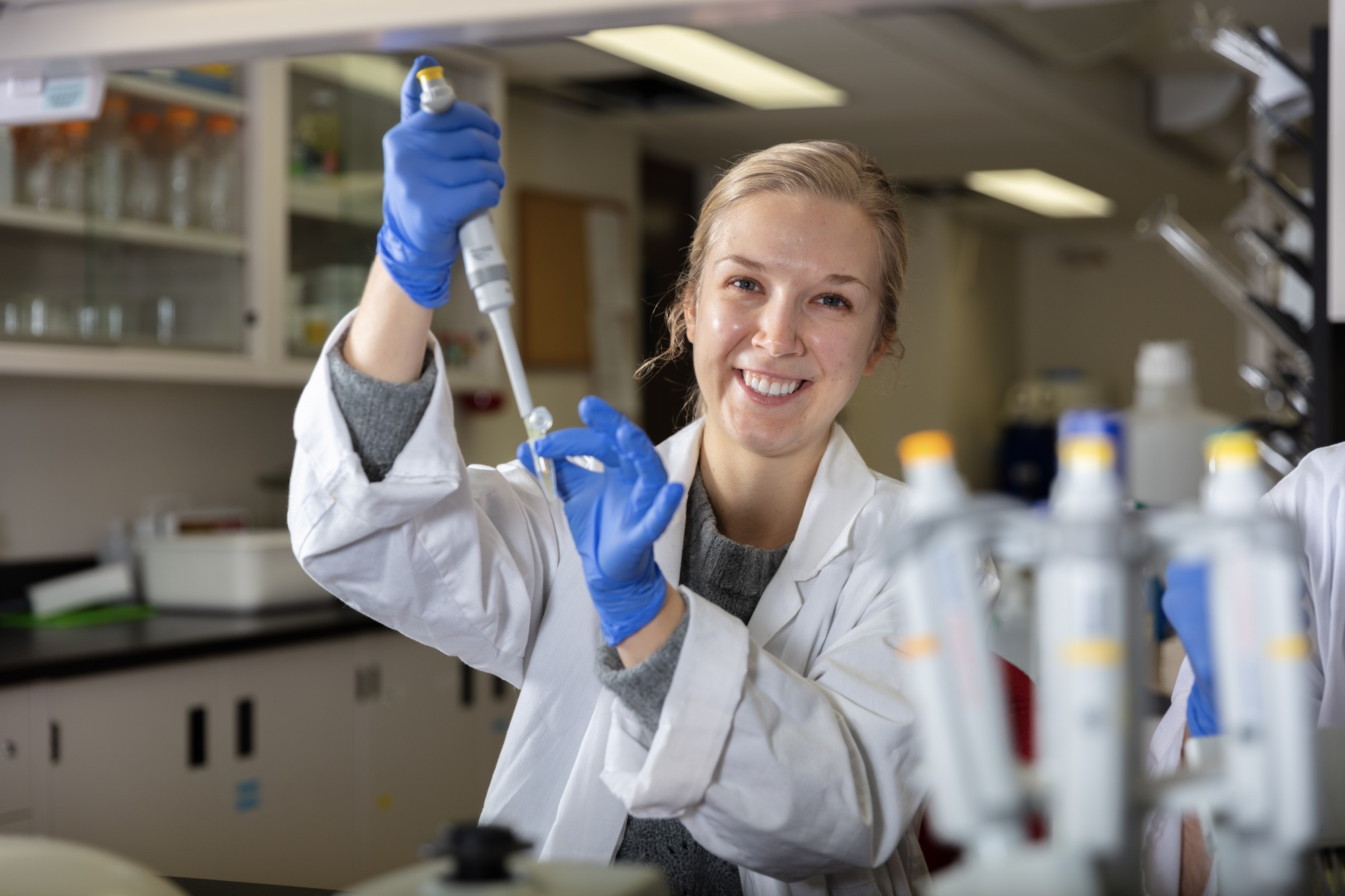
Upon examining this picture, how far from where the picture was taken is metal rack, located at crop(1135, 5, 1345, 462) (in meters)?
2.28

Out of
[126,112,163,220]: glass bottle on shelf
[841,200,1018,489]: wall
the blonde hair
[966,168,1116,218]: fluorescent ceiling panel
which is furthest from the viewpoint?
[841,200,1018,489]: wall

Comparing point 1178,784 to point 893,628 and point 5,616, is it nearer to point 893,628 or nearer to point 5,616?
point 893,628

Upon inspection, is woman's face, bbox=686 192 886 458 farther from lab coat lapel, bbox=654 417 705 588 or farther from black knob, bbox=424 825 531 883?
black knob, bbox=424 825 531 883

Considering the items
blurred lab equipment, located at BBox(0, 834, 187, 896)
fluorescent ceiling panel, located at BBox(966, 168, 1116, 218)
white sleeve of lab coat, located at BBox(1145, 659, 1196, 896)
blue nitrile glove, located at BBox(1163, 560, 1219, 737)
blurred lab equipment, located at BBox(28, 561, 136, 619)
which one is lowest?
blurred lab equipment, located at BBox(28, 561, 136, 619)

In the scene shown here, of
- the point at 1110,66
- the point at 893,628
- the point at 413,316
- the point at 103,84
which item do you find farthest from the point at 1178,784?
the point at 1110,66

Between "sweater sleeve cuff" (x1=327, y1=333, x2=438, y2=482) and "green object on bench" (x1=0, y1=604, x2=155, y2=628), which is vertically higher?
"sweater sleeve cuff" (x1=327, y1=333, x2=438, y2=482)

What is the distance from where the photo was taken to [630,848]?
129 cm

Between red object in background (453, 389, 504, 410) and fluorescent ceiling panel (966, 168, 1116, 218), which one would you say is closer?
red object in background (453, 389, 504, 410)

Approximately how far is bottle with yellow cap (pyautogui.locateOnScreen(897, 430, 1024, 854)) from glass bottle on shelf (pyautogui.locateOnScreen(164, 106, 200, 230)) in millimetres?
2770

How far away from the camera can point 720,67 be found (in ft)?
12.8

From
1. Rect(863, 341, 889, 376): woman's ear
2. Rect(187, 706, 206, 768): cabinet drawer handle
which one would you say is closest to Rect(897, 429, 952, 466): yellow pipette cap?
Rect(863, 341, 889, 376): woman's ear

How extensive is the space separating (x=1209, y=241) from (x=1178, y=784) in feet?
25.5

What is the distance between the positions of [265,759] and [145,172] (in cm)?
134

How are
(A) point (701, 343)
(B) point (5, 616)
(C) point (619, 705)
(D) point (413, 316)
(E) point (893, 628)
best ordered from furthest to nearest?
(B) point (5, 616)
(A) point (701, 343)
(E) point (893, 628)
(D) point (413, 316)
(C) point (619, 705)
